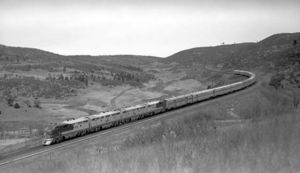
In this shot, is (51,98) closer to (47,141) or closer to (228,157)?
(47,141)

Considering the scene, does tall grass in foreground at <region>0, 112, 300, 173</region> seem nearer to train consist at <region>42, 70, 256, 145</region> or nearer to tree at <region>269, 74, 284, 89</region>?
train consist at <region>42, 70, 256, 145</region>

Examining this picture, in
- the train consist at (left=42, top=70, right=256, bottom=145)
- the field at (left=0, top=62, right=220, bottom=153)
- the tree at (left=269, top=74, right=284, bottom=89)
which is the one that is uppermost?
the tree at (left=269, top=74, right=284, bottom=89)

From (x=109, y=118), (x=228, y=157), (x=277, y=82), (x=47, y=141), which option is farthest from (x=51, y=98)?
(x=228, y=157)

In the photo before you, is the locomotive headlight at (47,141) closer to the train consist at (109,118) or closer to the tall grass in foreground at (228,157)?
the train consist at (109,118)

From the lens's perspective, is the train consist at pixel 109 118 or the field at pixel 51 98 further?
the field at pixel 51 98

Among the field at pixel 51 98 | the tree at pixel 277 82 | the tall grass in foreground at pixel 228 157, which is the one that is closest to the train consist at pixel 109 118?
the field at pixel 51 98

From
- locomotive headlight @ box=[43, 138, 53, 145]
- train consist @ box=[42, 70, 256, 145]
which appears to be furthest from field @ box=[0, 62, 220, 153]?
locomotive headlight @ box=[43, 138, 53, 145]

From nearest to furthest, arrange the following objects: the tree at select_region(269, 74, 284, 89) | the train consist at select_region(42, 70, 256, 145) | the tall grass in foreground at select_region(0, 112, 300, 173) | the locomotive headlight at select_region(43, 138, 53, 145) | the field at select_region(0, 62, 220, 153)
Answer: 1. the tall grass in foreground at select_region(0, 112, 300, 173)
2. the locomotive headlight at select_region(43, 138, 53, 145)
3. the train consist at select_region(42, 70, 256, 145)
4. the field at select_region(0, 62, 220, 153)
5. the tree at select_region(269, 74, 284, 89)

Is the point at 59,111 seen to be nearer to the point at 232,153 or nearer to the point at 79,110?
the point at 79,110

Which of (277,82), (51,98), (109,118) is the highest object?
(277,82)

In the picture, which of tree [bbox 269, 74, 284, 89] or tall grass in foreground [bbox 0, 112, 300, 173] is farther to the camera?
tree [bbox 269, 74, 284, 89]

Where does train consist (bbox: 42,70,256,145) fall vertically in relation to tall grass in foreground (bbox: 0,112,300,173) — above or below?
below

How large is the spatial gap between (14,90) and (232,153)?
10149 cm

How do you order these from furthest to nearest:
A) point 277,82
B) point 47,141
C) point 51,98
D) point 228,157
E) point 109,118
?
point 51,98 → point 277,82 → point 109,118 → point 47,141 → point 228,157
